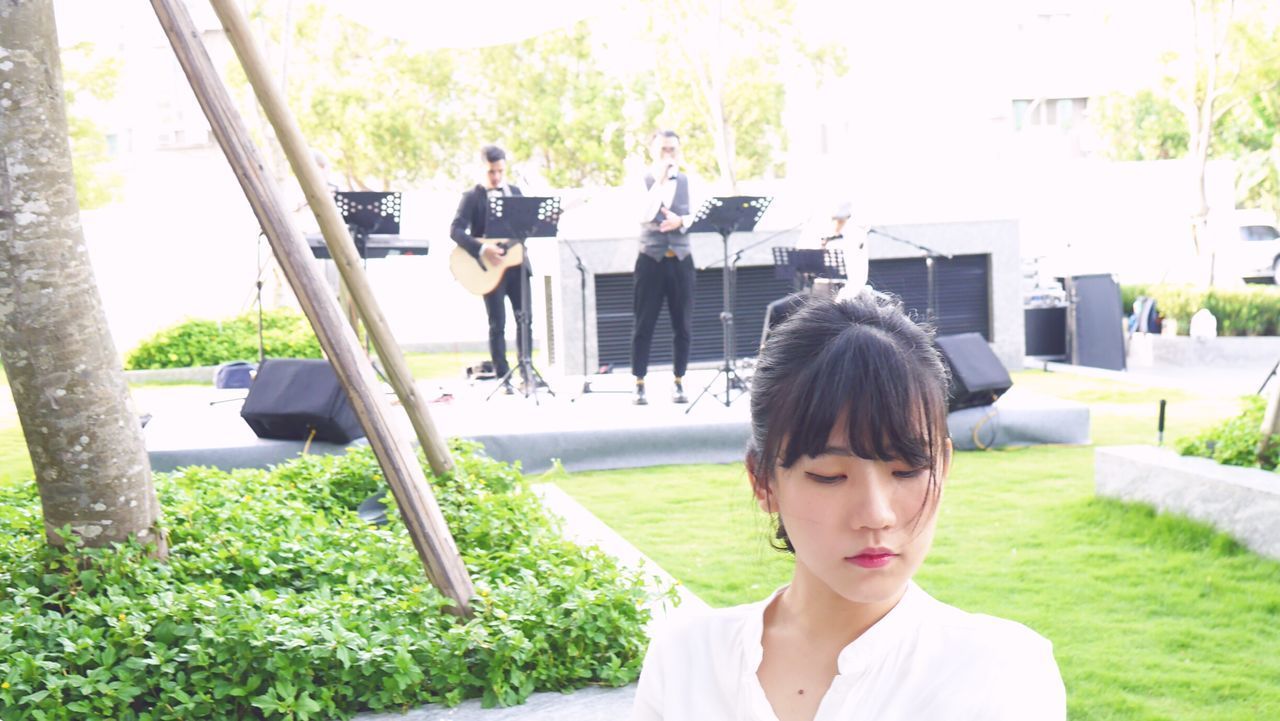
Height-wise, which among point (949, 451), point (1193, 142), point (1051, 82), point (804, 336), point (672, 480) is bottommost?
point (672, 480)

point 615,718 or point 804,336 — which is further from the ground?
point 804,336

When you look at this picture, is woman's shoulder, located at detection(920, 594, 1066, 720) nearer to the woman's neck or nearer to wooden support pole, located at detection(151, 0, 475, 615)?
the woman's neck

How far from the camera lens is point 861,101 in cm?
2706

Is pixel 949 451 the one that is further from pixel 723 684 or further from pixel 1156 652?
pixel 1156 652

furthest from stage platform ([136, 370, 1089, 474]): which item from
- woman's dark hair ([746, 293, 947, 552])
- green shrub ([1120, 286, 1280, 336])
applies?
green shrub ([1120, 286, 1280, 336])

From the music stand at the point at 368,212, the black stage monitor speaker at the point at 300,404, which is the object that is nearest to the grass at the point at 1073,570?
the black stage monitor speaker at the point at 300,404

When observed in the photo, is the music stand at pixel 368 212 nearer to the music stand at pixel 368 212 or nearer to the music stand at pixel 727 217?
the music stand at pixel 368 212

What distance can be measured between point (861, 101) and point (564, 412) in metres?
18.9

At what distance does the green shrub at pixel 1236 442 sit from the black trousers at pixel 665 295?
4.40 metres

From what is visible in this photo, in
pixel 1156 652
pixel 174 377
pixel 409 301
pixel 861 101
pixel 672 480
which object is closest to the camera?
pixel 1156 652

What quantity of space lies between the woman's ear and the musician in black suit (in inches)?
354

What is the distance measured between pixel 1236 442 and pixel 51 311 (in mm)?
4803

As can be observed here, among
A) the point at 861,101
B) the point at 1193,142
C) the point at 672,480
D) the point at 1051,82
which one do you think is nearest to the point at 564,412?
the point at 672,480

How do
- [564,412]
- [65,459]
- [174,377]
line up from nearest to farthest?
[65,459], [564,412], [174,377]
